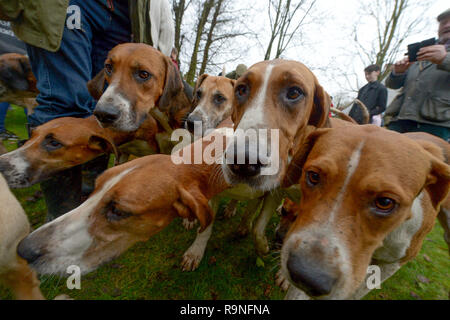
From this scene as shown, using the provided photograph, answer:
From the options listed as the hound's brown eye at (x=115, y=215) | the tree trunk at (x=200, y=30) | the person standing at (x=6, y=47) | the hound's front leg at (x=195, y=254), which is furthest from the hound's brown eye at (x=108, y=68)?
the tree trunk at (x=200, y=30)

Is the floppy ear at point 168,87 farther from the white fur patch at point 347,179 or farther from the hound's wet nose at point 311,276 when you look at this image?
the hound's wet nose at point 311,276

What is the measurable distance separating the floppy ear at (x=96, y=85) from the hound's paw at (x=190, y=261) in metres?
2.80

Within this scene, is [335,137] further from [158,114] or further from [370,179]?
[158,114]

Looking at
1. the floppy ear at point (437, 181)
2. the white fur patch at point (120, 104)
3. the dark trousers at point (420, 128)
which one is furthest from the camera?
the dark trousers at point (420, 128)

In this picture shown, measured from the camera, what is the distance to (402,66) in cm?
408

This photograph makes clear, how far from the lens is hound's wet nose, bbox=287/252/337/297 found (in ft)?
4.16

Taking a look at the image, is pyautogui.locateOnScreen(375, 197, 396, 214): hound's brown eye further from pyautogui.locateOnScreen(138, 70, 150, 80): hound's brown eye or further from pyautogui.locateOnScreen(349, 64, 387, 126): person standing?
pyautogui.locateOnScreen(349, 64, 387, 126): person standing

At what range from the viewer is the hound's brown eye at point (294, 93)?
7.13 ft

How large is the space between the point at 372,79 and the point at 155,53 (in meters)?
8.85

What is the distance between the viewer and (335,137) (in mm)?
1763

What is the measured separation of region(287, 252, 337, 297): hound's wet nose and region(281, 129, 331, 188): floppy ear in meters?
0.97

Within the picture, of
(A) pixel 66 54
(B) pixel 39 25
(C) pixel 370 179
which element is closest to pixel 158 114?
(A) pixel 66 54
